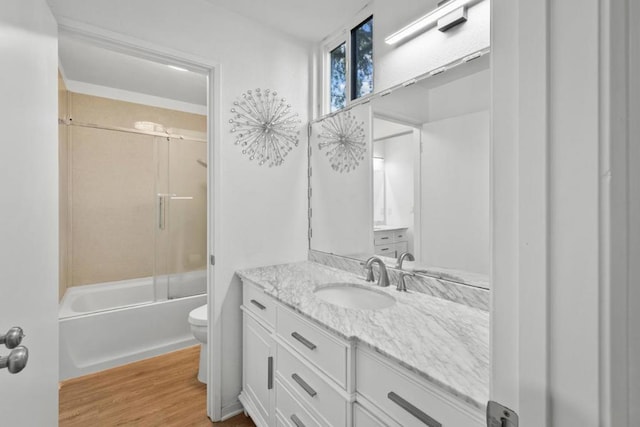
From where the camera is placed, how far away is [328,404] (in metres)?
1.12

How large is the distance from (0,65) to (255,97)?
1341mm

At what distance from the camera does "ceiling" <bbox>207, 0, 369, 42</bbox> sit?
182cm

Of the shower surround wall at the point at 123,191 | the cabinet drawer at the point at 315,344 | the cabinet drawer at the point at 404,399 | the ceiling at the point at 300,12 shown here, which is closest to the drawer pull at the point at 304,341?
the cabinet drawer at the point at 315,344

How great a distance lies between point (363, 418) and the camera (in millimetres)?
981

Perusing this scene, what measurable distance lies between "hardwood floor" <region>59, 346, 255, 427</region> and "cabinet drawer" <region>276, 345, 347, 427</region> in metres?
0.70

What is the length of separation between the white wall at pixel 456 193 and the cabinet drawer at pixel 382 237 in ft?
0.72

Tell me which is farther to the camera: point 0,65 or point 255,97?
point 255,97

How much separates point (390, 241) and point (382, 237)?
0.06m

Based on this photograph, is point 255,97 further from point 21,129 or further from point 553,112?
point 553,112

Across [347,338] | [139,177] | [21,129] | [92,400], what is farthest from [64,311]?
[347,338]

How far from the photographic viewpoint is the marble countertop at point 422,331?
76 cm

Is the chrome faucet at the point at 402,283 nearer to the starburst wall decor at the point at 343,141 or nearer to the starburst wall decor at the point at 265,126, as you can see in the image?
the starburst wall decor at the point at 343,141

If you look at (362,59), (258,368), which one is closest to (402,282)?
(258,368)

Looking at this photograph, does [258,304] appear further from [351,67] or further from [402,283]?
[351,67]
